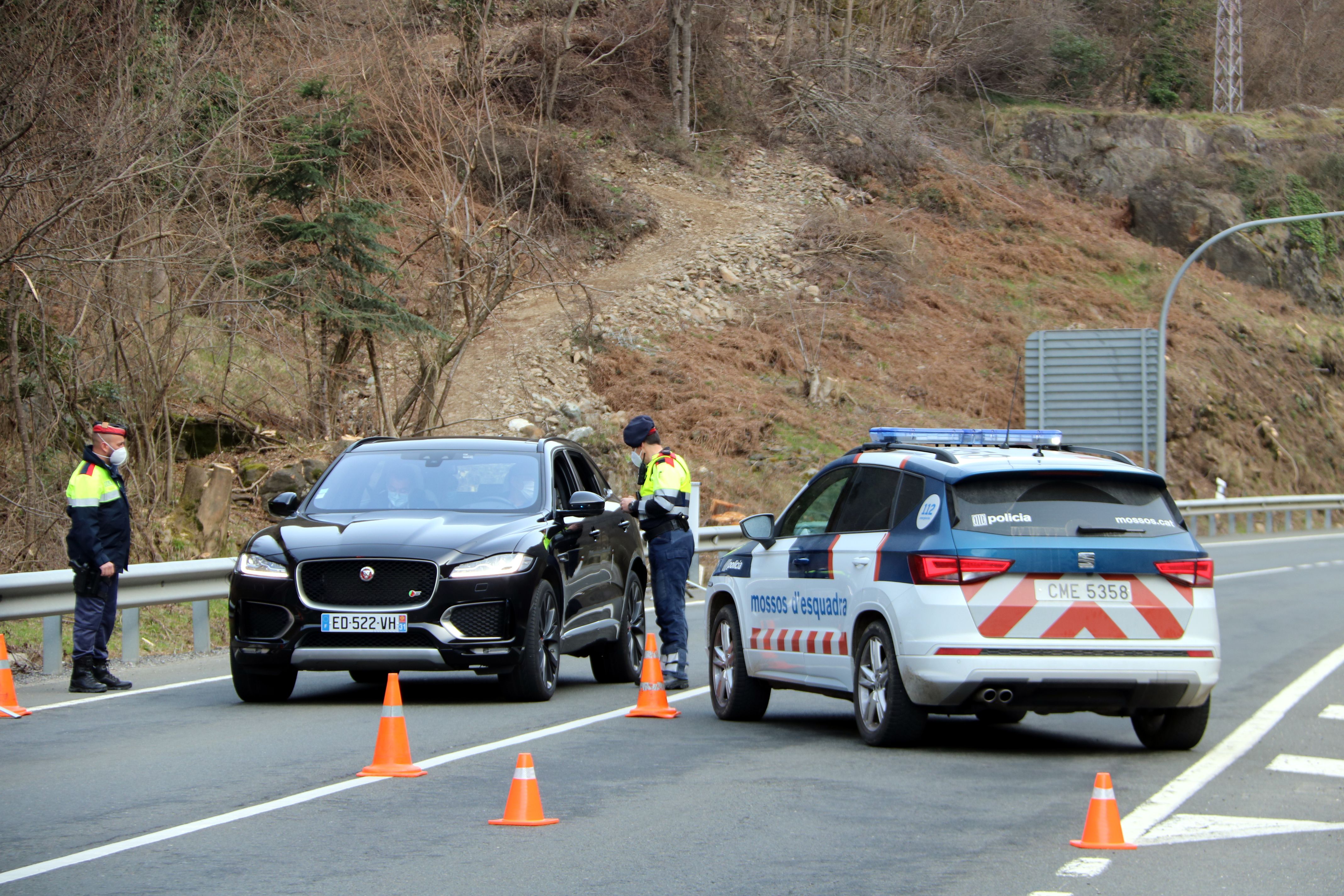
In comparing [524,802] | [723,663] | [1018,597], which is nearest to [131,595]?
[723,663]

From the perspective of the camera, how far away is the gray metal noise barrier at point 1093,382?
32.1 metres

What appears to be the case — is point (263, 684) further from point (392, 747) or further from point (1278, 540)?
point (1278, 540)

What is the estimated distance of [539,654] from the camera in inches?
415

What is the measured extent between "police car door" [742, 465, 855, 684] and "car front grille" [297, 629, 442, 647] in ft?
6.81

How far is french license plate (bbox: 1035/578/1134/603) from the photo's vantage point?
827cm

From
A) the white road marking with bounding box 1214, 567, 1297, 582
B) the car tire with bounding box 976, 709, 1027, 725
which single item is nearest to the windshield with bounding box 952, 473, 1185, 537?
the car tire with bounding box 976, 709, 1027, 725

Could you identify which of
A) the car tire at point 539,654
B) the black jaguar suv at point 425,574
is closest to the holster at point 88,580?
the black jaguar suv at point 425,574

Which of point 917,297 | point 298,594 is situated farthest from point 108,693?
point 917,297

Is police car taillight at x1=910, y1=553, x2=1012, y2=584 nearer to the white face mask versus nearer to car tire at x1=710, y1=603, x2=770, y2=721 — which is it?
car tire at x1=710, y1=603, x2=770, y2=721

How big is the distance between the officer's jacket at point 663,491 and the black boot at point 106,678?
403cm

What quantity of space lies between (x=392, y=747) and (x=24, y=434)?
33.9 ft

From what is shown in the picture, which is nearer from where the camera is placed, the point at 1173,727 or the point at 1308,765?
the point at 1308,765

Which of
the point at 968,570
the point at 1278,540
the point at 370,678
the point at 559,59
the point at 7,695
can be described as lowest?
the point at 1278,540

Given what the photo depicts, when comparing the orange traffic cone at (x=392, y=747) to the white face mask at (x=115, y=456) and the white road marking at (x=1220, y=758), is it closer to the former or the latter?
the white road marking at (x=1220, y=758)
